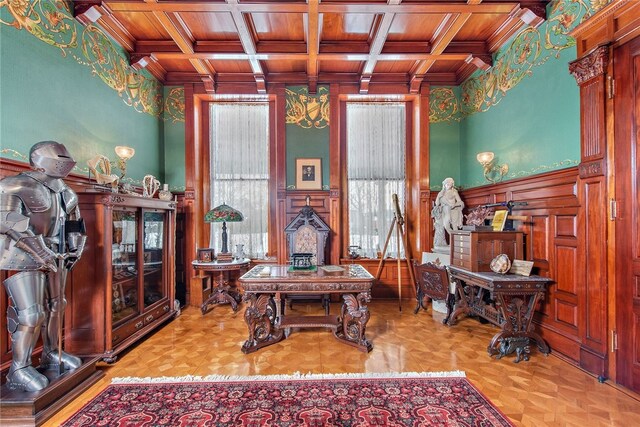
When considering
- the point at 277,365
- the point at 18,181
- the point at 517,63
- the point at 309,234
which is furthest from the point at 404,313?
the point at 18,181

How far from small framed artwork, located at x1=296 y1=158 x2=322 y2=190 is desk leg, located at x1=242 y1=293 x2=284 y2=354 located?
2.44m

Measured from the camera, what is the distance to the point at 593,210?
2.64 meters

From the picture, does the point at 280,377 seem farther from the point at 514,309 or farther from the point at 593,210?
the point at 593,210

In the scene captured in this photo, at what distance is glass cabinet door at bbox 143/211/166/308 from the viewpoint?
362 centimetres

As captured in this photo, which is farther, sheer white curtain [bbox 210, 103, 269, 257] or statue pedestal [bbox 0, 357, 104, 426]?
sheer white curtain [bbox 210, 103, 269, 257]

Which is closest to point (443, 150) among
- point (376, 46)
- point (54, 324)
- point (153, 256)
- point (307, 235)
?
point (376, 46)

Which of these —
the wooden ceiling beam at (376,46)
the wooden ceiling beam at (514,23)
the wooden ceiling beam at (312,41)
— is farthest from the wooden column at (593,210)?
the wooden ceiling beam at (312,41)

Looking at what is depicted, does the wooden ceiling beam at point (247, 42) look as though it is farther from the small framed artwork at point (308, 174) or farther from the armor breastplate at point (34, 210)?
the armor breastplate at point (34, 210)

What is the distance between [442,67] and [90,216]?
547 centimetres

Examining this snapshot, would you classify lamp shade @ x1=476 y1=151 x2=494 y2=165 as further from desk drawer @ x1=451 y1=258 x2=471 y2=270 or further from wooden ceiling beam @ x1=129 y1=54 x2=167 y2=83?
wooden ceiling beam @ x1=129 y1=54 x2=167 y2=83

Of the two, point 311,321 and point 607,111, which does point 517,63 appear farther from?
point 311,321

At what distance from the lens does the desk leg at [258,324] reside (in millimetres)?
3062

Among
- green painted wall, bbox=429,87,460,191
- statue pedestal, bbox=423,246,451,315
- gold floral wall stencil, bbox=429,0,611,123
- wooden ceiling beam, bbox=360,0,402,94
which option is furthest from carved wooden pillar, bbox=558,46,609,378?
green painted wall, bbox=429,87,460,191

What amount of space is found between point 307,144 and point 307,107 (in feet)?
2.19
